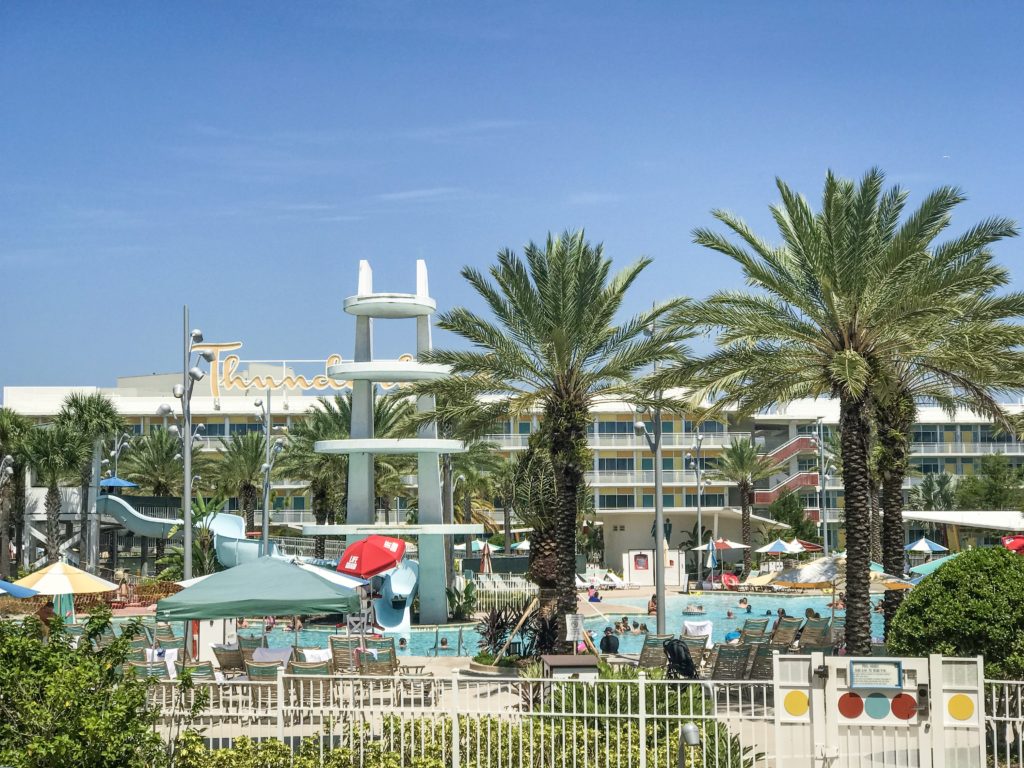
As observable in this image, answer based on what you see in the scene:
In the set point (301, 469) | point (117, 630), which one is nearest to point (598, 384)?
point (117, 630)

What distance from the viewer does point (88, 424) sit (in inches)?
1957

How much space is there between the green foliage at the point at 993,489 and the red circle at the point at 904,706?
5612 centimetres

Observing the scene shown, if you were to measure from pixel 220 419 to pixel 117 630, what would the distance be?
39.4 m

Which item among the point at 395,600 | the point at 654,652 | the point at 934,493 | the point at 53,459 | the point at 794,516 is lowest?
the point at 395,600

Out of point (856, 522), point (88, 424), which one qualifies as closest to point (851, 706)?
point (856, 522)

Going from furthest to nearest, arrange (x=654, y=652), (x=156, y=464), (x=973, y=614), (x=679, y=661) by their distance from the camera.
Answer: (x=156, y=464)
(x=654, y=652)
(x=679, y=661)
(x=973, y=614)

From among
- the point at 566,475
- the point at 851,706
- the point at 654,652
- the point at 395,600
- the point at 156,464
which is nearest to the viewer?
the point at 851,706

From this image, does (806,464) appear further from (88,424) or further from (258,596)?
(258,596)

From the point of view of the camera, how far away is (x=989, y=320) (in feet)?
71.1

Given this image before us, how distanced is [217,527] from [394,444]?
13503 millimetres

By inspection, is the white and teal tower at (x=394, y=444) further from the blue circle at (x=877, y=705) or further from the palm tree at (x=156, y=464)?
the palm tree at (x=156, y=464)

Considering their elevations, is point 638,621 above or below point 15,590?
below

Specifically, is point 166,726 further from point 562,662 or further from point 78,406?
point 78,406

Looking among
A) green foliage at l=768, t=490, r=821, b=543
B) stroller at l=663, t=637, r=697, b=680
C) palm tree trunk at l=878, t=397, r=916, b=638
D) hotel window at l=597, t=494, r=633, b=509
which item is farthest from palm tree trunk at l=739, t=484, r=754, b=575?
stroller at l=663, t=637, r=697, b=680
